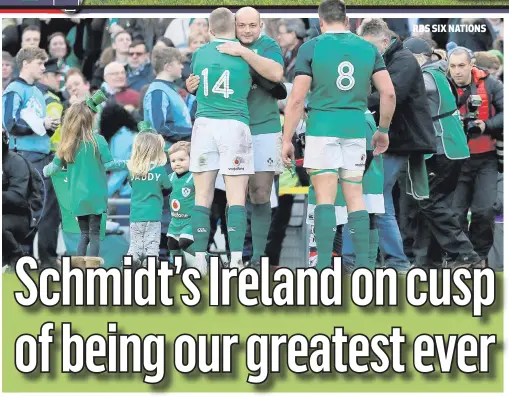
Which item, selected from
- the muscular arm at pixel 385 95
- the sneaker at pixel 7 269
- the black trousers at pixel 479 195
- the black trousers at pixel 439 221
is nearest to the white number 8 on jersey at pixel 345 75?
the muscular arm at pixel 385 95

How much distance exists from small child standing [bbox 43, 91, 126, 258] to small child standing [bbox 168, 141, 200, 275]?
1.53ft

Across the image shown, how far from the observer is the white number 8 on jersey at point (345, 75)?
1133 centimetres

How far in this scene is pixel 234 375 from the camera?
10344 mm

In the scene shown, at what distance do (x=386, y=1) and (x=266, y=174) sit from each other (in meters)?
1.82

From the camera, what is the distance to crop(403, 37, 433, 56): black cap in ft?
41.6

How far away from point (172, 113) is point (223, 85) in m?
1.35

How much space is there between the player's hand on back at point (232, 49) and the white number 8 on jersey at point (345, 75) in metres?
0.78

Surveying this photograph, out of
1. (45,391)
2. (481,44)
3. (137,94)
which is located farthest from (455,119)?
(45,391)

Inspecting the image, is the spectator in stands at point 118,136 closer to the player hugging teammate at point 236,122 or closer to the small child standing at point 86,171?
the small child standing at point 86,171

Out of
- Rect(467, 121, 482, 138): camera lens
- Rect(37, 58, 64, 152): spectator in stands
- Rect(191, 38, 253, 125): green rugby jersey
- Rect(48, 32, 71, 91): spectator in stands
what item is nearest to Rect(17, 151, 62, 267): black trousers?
Rect(37, 58, 64, 152): spectator in stands

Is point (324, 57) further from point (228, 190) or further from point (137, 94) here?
point (137, 94)

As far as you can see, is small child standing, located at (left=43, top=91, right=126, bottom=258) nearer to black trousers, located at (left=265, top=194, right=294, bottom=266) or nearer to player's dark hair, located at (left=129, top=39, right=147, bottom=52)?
player's dark hair, located at (left=129, top=39, right=147, bottom=52)

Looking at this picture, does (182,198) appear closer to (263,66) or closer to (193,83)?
A: (193,83)

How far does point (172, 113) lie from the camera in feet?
42.3
